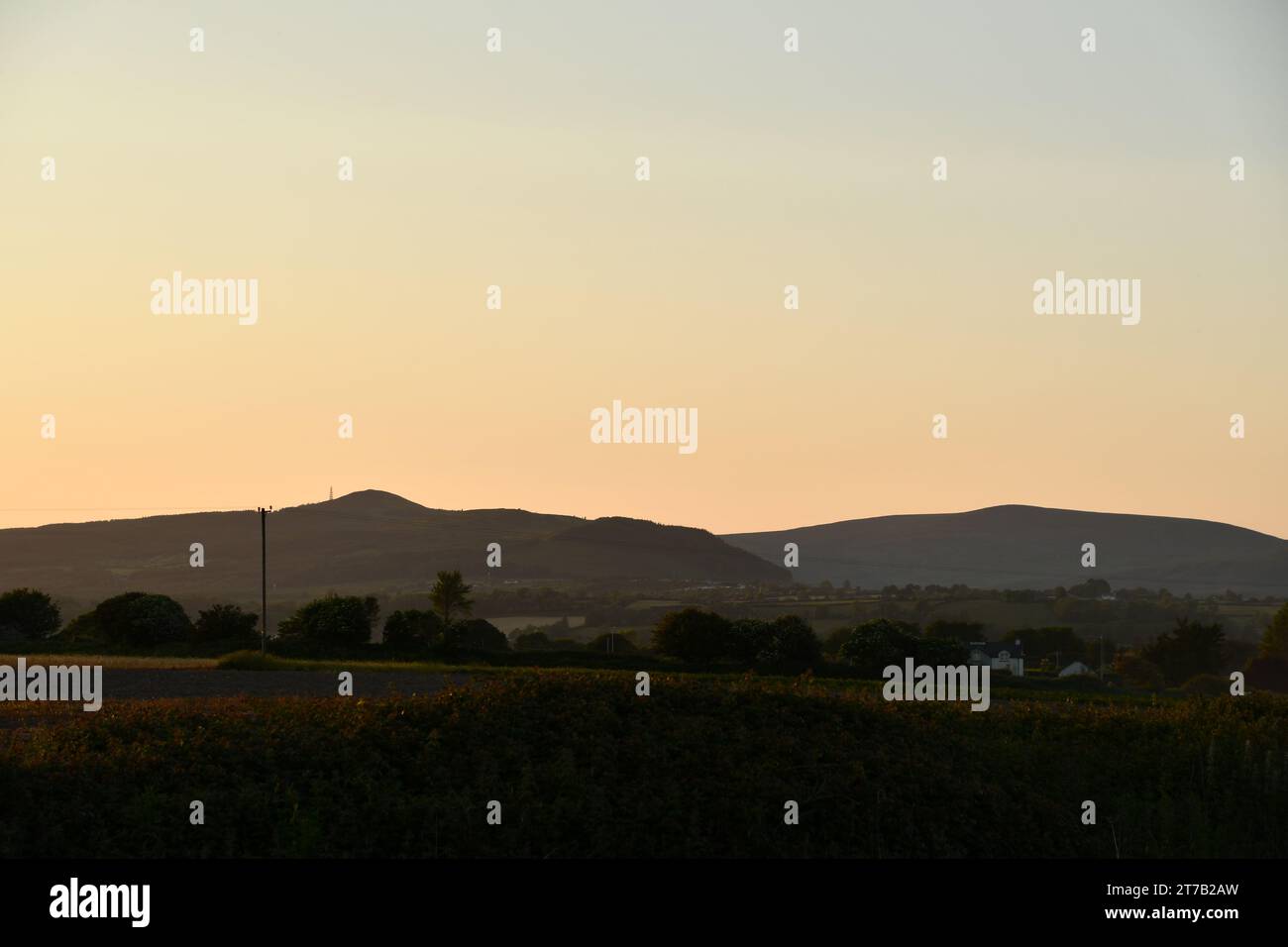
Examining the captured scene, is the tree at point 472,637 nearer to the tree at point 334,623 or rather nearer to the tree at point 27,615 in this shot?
the tree at point 334,623

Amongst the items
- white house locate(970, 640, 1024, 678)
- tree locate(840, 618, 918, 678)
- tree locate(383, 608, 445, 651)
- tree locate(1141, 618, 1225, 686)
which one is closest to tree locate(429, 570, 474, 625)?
tree locate(383, 608, 445, 651)

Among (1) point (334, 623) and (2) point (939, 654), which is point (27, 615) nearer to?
(1) point (334, 623)

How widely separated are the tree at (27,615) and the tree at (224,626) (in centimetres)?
817

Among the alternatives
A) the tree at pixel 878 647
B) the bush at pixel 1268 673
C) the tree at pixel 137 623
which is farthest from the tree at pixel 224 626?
the bush at pixel 1268 673

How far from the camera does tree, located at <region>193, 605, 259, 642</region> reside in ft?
213

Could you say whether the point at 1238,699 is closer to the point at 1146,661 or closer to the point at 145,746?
the point at 145,746

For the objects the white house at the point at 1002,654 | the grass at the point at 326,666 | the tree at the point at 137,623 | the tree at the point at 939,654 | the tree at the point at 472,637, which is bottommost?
the white house at the point at 1002,654

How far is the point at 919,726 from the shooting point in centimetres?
2578

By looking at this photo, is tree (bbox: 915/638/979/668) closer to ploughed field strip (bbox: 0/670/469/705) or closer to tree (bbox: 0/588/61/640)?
ploughed field strip (bbox: 0/670/469/705)

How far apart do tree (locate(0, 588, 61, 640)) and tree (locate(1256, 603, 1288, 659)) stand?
74.4 meters

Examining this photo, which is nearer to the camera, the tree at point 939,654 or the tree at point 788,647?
the tree at point 788,647

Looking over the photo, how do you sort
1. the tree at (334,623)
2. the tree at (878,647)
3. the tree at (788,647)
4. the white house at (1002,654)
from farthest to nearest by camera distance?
the white house at (1002,654)
the tree at (334,623)
the tree at (878,647)
the tree at (788,647)

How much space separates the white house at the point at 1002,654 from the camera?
89875 mm
